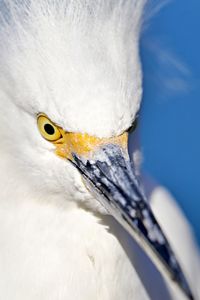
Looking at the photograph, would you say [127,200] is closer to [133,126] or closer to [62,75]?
[133,126]

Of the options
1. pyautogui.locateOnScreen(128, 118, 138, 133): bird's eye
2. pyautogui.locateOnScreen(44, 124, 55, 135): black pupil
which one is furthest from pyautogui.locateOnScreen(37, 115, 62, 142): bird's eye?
pyautogui.locateOnScreen(128, 118, 138, 133): bird's eye

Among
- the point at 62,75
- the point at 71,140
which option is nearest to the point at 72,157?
the point at 71,140

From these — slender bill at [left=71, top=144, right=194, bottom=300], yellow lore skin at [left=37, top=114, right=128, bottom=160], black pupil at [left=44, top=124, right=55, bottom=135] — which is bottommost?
slender bill at [left=71, top=144, right=194, bottom=300]

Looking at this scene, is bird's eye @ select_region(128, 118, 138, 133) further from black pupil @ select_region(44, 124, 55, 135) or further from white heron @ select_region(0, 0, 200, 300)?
black pupil @ select_region(44, 124, 55, 135)

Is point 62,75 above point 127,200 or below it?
above

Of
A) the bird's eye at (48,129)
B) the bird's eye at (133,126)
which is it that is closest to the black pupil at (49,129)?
the bird's eye at (48,129)

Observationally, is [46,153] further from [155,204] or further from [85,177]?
[155,204]

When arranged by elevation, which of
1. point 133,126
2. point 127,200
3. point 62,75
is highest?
point 62,75

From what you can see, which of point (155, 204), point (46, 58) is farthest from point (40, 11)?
point (155, 204)
